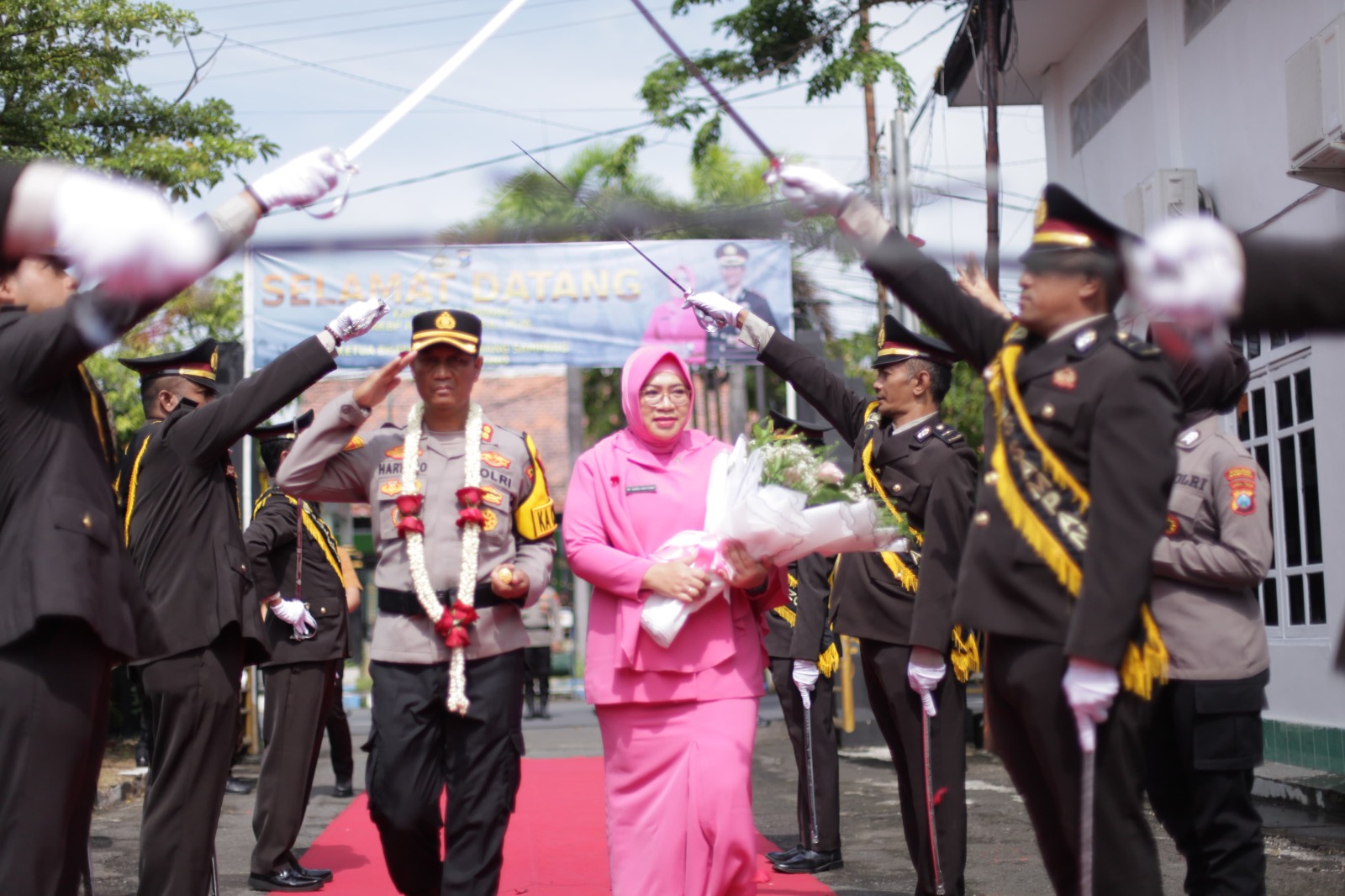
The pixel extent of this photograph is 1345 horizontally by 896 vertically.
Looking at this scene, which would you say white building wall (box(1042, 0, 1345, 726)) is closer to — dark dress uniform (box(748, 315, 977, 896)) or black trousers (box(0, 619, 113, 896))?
dark dress uniform (box(748, 315, 977, 896))

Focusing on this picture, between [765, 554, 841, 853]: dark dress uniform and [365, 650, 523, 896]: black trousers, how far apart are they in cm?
226

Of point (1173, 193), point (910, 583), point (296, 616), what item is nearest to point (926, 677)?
point (910, 583)

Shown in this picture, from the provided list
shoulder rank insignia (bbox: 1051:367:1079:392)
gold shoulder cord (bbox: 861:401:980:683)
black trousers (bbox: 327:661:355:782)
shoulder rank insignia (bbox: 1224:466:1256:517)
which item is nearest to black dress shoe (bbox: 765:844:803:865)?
gold shoulder cord (bbox: 861:401:980:683)

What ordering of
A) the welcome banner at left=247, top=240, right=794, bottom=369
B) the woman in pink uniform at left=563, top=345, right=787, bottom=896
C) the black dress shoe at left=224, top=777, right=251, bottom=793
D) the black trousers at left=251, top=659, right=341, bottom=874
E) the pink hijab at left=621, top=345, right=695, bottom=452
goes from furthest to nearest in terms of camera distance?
the welcome banner at left=247, top=240, right=794, bottom=369, the black dress shoe at left=224, top=777, right=251, bottom=793, the black trousers at left=251, top=659, right=341, bottom=874, the pink hijab at left=621, top=345, right=695, bottom=452, the woman in pink uniform at left=563, top=345, right=787, bottom=896

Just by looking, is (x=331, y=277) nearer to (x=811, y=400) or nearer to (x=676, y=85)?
(x=676, y=85)

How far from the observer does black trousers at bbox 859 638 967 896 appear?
5496 mm

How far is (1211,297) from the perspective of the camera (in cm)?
330

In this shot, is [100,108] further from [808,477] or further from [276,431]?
[808,477]

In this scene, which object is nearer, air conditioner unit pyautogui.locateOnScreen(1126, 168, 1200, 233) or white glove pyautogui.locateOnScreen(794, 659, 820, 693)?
white glove pyautogui.locateOnScreen(794, 659, 820, 693)

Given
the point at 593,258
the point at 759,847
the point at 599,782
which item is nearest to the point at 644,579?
the point at 759,847

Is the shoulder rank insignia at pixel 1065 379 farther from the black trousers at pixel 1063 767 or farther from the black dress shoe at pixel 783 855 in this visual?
the black dress shoe at pixel 783 855

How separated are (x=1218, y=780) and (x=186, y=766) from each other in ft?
11.3

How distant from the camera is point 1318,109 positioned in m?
8.77

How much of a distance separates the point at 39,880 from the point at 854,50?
1268 cm
